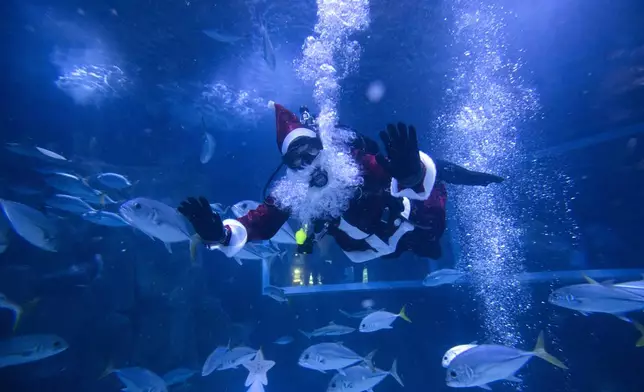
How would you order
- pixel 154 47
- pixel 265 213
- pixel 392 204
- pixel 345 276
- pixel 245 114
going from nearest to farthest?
pixel 392 204 < pixel 265 213 < pixel 154 47 < pixel 345 276 < pixel 245 114

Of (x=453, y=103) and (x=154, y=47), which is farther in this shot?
(x=453, y=103)

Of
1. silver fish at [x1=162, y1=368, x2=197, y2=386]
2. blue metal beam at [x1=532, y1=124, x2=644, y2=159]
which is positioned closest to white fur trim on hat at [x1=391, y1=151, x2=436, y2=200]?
silver fish at [x1=162, y1=368, x2=197, y2=386]

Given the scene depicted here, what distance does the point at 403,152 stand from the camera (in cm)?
257

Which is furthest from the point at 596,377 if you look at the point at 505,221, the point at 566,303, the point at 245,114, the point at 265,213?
the point at 245,114

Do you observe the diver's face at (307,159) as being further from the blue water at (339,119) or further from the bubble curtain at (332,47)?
the blue water at (339,119)

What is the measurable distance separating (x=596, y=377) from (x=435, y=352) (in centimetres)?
344

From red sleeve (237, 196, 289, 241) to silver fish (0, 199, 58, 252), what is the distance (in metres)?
4.13

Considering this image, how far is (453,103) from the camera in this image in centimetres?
1305

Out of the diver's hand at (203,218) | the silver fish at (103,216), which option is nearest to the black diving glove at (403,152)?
the diver's hand at (203,218)

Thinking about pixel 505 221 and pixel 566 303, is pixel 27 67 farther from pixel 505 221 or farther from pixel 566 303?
pixel 505 221

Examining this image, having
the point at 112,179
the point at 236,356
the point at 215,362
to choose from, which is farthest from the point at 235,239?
the point at 112,179

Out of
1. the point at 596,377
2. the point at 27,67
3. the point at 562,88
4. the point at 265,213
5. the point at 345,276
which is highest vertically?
the point at 27,67

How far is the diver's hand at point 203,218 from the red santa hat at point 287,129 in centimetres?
81

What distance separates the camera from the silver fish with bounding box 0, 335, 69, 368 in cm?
530
